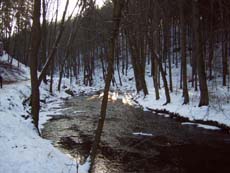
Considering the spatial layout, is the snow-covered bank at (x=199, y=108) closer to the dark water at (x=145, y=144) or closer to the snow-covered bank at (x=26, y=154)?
the dark water at (x=145, y=144)

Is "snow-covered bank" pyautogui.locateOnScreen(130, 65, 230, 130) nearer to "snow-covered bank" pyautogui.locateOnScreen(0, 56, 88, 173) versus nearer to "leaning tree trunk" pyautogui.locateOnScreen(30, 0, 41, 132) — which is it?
"snow-covered bank" pyautogui.locateOnScreen(0, 56, 88, 173)

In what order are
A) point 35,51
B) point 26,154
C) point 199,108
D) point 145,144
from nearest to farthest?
point 26,154 → point 35,51 → point 145,144 → point 199,108

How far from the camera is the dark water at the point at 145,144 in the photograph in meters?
11.2

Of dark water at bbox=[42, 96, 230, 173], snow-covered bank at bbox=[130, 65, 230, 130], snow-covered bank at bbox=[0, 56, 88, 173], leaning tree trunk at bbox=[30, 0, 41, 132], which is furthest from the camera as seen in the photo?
snow-covered bank at bbox=[130, 65, 230, 130]

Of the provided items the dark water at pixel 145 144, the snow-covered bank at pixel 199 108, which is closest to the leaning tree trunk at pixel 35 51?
the dark water at pixel 145 144

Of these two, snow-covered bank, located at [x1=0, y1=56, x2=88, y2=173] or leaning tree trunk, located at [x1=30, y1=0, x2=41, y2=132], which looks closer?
snow-covered bank, located at [x1=0, y1=56, x2=88, y2=173]

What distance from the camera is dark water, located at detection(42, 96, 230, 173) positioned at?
1123cm

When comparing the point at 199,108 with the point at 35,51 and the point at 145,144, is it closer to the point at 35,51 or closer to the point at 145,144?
the point at 145,144

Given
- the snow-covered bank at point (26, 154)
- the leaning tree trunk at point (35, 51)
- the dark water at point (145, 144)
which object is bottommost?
the dark water at point (145, 144)

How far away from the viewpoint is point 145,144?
14383 mm

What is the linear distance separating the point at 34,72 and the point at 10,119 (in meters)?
2.26

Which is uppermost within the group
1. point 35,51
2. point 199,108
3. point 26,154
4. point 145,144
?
point 35,51

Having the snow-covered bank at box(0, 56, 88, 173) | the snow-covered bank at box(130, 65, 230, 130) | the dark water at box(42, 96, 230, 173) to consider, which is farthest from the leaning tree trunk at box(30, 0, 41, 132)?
the snow-covered bank at box(130, 65, 230, 130)

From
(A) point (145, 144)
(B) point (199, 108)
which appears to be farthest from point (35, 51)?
(B) point (199, 108)
